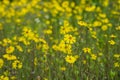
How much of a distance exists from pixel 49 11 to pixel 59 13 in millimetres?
255

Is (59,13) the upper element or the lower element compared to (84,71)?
upper

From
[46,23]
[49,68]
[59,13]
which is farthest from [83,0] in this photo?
[49,68]

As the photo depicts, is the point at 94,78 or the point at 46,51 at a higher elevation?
the point at 46,51

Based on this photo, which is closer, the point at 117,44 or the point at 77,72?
the point at 77,72

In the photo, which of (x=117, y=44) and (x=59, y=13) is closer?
(x=117, y=44)

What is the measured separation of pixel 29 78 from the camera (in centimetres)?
405

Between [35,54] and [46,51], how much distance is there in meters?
0.14

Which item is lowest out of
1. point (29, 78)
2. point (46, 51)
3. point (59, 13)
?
point (29, 78)

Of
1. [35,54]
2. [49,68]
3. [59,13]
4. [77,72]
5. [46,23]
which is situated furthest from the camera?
[59,13]

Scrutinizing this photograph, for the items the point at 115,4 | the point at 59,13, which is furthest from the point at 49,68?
the point at 115,4

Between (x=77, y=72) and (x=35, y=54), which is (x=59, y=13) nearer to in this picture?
(x=35, y=54)

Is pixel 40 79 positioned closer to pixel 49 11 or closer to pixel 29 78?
pixel 29 78

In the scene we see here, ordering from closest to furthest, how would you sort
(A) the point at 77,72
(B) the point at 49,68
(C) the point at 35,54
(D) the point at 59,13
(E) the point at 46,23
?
(A) the point at 77,72
(B) the point at 49,68
(C) the point at 35,54
(E) the point at 46,23
(D) the point at 59,13

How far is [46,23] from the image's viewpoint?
5.84 m
